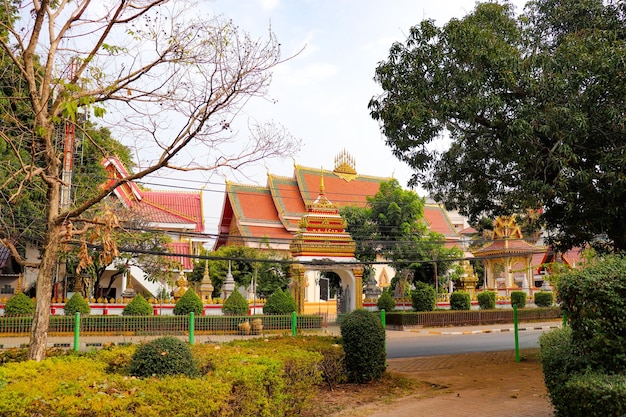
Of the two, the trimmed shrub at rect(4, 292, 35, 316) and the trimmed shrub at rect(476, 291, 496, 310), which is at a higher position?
the trimmed shrub at rect(4, 292, 35, 316)

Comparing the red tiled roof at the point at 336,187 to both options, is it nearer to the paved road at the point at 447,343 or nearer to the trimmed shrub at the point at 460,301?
the trimmed shrub at the point at 460,301

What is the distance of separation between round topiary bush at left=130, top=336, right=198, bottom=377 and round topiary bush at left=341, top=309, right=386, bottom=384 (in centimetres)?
371

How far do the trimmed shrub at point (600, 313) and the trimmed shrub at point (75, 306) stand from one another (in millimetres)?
18156

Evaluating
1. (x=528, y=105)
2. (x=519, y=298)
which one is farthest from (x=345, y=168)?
(x=528, y=105)

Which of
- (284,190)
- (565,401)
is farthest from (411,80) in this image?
(284,190)

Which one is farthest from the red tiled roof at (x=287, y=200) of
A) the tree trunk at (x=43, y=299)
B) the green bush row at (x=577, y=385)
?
the green bush row at (x=577, y=385)

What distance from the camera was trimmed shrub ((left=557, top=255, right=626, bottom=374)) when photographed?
5.21m

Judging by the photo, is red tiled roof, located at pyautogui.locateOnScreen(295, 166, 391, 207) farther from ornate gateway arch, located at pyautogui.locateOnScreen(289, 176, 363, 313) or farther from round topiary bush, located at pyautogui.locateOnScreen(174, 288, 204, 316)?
round topiary bush, located at pyautogui.locateOnScreen(174, 288, 204, 316)

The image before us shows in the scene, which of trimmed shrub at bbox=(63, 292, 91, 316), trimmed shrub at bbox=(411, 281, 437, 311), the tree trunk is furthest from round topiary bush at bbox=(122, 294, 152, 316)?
the tree trunk

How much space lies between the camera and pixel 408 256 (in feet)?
98.0

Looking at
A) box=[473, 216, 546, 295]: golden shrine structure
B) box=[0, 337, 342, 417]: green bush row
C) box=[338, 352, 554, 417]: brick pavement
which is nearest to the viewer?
box=[0, 337, 342, 417]: green bush row

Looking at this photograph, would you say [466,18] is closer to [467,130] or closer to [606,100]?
[467,130]

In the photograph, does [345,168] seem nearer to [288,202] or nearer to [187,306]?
[288,202]

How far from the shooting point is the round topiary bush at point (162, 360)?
5.70 meters
